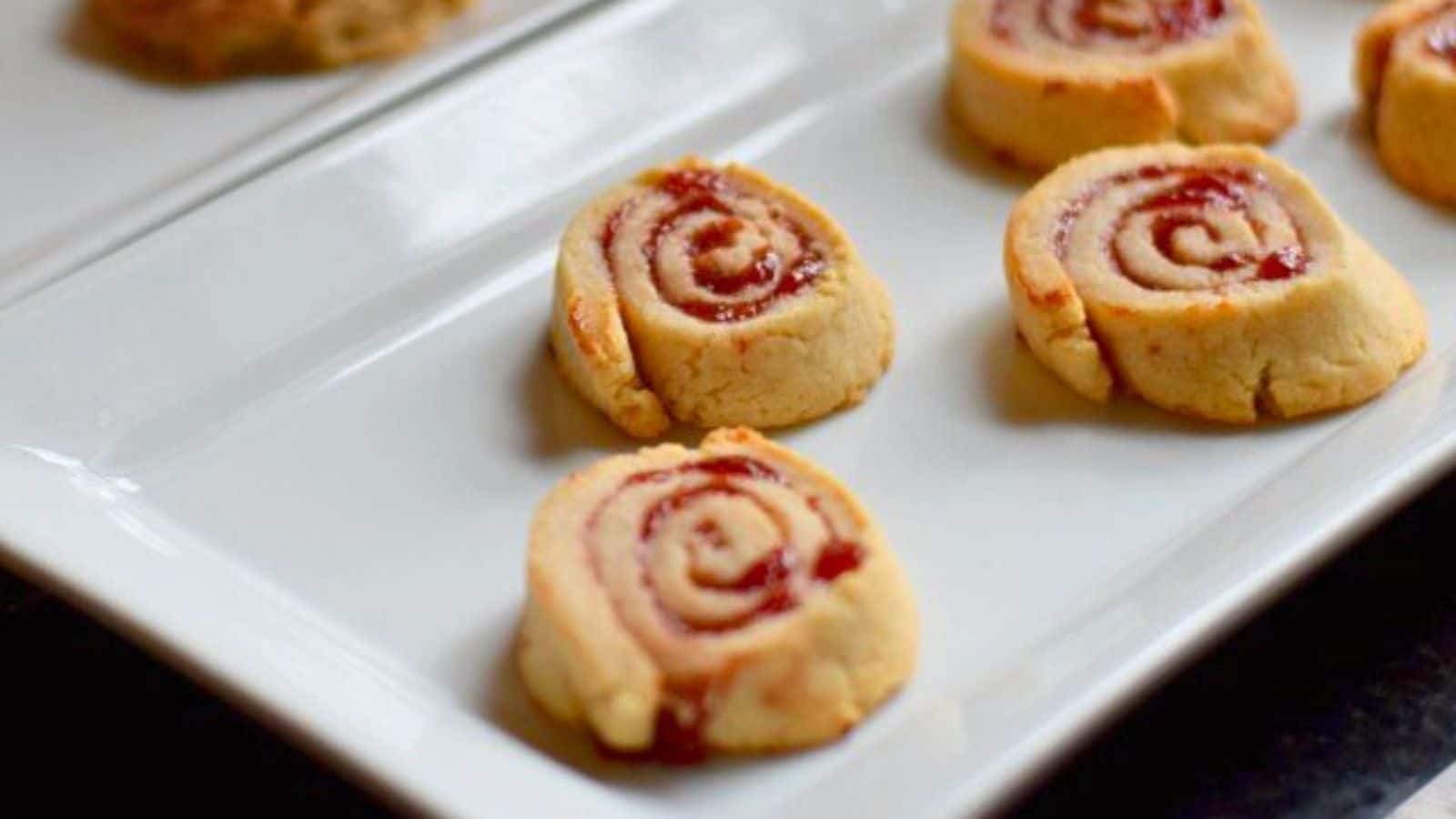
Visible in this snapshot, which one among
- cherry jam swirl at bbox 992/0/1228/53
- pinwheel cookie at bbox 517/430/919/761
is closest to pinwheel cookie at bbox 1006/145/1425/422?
cherry jam swirl at bbox 992/0/1228/53

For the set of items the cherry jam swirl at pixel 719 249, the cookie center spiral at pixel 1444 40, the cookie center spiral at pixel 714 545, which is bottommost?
the cookie center spiral at pixel 1444 40

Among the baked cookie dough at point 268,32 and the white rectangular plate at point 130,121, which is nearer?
the white rectangular plate at point 130,121

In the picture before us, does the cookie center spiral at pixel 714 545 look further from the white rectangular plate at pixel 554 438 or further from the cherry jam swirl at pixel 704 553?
the white rectangular plate at pixel 554 438

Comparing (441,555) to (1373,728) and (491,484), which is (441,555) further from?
(1373,728)

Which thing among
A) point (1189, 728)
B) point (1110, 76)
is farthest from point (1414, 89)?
point (1189, 728)

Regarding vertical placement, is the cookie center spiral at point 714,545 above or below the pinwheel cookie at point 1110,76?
above

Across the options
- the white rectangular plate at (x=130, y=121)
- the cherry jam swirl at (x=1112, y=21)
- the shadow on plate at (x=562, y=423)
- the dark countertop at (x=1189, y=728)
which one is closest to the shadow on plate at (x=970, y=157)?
the cherry jam swirl at (x=1112, y=21)

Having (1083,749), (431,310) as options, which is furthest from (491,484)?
(1083,749)
